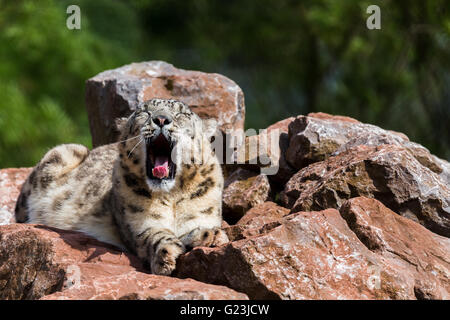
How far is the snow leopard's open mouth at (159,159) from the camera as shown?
6645mm

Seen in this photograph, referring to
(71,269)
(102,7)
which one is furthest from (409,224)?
(102,7)

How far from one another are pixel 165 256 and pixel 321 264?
4.49 ft

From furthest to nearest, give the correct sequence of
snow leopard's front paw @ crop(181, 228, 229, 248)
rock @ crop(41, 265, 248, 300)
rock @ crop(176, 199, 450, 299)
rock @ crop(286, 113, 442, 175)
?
rock @ crop(286, 113, 442, 175) < snow leopard's front paw @ crop(181, 228, 229, 248) < rock @ crop(176, 199, 450, 299) < rock @ crop(41, 265, 248, 300)

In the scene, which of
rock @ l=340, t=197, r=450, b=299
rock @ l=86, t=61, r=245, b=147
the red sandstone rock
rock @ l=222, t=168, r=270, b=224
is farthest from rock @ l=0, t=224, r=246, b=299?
rock @ l=86, t=61, r=245, b=147

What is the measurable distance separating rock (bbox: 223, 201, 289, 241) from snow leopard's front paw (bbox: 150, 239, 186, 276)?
581 millimetres

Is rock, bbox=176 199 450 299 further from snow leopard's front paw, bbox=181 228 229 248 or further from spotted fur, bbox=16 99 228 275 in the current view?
spotted fur, bbox=16 99 228 275

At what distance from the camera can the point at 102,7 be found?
2420cm

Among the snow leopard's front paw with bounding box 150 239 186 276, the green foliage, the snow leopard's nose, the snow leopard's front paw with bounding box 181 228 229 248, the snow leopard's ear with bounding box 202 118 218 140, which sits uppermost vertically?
the snow leopard's nose

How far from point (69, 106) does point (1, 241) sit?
16.8 metres

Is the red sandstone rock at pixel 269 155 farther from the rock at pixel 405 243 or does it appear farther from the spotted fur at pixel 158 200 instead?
the rock at pixel 405 243

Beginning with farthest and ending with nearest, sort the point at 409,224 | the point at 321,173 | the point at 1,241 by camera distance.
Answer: the point at 321,173, the point at 1,241, the point at 409,224

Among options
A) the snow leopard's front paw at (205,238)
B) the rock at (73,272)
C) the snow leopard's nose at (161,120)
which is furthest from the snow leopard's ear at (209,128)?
the rock at (73,272)

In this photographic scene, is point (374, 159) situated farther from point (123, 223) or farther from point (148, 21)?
point (148, 21)

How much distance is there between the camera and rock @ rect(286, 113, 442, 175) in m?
7.66
